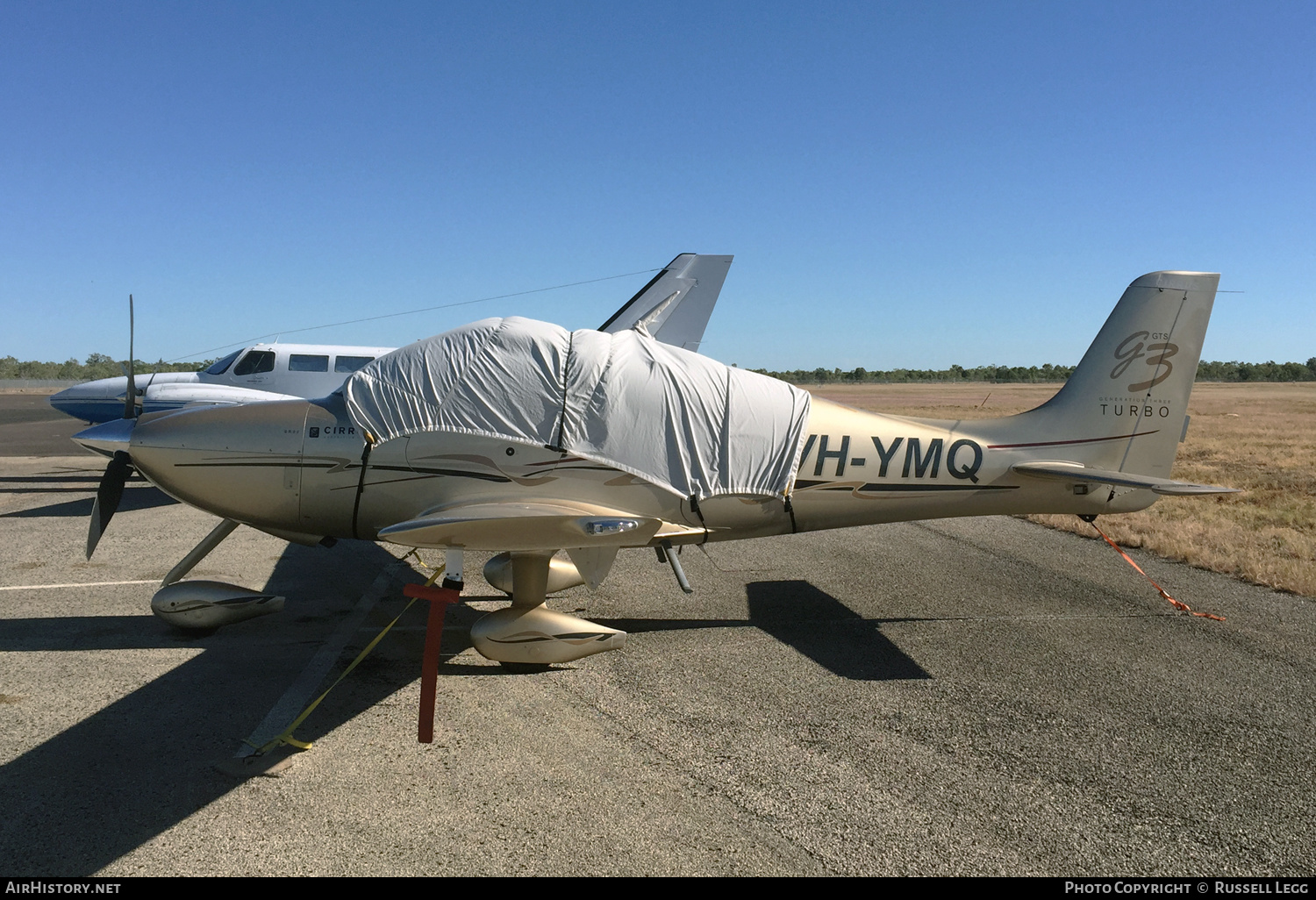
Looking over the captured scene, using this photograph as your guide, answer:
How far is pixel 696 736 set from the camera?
5.26 meters

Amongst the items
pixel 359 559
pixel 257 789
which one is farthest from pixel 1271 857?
pixel 359 559

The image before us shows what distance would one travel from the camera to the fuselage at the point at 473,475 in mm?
6426

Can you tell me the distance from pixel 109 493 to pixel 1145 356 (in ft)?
34.9

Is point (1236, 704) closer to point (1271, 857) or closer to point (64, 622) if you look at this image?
point (1271, 857)

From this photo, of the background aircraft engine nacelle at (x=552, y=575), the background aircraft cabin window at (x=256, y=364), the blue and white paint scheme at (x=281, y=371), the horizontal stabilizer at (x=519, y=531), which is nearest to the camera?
the horizontal stabilizer at (x=519, y=531)

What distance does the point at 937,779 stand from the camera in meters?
4.74

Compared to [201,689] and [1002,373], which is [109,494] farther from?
[1002,373]

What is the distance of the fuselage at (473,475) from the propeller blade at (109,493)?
0.54m

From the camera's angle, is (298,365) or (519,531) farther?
(298,365)

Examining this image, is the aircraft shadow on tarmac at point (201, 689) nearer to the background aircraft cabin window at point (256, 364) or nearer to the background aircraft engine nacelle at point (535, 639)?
the background aircraft engine nacelle at point (535, 639)

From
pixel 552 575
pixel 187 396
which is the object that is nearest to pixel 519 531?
pixel 552 575

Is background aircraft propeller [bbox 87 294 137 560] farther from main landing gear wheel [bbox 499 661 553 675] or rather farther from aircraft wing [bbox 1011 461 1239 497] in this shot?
aircraft wing [bbox 1011 461 1239 497]

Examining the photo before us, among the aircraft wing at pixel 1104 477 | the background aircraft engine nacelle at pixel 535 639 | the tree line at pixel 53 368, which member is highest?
the aircraft wing at pixel 1104 477

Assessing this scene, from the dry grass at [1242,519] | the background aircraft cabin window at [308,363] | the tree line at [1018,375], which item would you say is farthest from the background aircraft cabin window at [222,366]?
the tree line at [1018,375]
